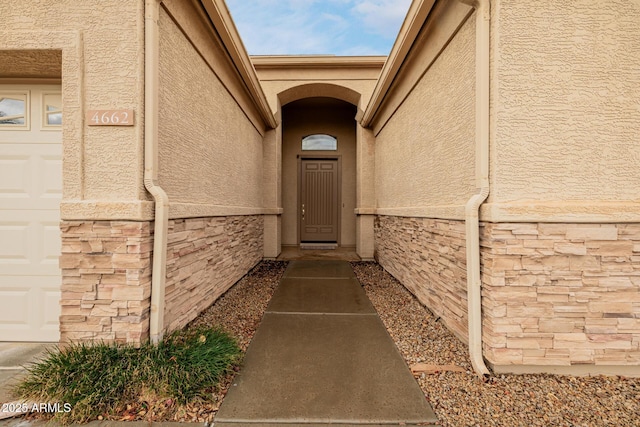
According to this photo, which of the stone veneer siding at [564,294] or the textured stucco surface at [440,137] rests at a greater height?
the textured stucco surface at [440,137]

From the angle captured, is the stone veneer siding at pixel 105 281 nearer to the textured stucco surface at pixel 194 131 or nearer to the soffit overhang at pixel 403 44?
the textured stucco surface at pixel 194 131

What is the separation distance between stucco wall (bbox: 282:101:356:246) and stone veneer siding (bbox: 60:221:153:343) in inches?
229

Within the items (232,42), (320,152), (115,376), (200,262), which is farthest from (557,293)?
(320,152)

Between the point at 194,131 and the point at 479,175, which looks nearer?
the point at 479,175

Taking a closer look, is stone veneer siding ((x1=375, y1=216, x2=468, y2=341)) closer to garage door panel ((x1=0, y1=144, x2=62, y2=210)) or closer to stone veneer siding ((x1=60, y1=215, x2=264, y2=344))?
stone veneer siding ((x1=60, y1=215, x2=264, y2=344))

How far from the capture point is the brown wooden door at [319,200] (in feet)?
25.5

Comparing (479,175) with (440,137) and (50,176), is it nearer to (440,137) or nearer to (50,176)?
(440,137)

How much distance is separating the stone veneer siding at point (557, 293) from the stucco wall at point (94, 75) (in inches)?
109

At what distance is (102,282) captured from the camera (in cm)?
197

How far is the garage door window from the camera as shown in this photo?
7.64ft

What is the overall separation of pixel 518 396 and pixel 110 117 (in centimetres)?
337

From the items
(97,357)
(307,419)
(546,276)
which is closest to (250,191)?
(97,357)

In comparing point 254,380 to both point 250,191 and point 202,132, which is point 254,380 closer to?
point 202,132

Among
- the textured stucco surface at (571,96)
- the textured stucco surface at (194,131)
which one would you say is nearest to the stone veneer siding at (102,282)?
the textured stucco surface at (194,131)
